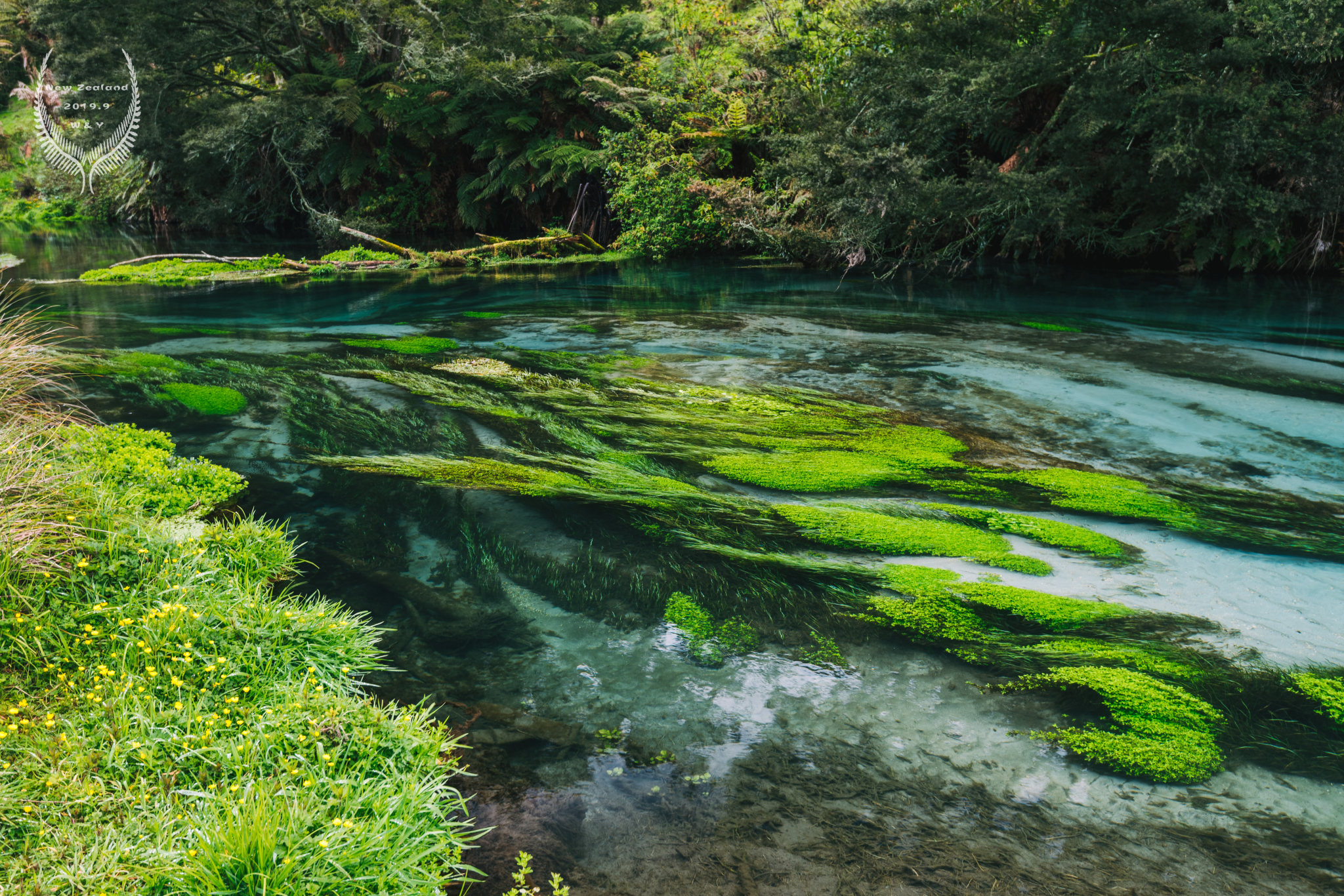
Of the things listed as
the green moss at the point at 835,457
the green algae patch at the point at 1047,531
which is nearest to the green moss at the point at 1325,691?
the green algae patch at the point at 1047,531

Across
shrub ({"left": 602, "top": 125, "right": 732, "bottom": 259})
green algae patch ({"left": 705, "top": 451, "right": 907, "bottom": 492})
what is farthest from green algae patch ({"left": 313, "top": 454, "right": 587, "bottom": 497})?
shrub ({"left": 602, "top": 125, "right": 732, "bottom": 259})

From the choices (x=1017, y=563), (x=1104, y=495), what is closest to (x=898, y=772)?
(x=1017, y=563)

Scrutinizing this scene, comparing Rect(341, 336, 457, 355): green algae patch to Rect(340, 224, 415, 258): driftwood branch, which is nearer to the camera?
Rect(341, 336, 457, 355): green algae patch

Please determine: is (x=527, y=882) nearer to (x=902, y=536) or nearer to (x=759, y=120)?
(x=902, y=536)

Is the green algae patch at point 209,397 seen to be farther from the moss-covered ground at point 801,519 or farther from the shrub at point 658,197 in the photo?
the shrub at point 658,197

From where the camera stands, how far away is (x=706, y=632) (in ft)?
11.7

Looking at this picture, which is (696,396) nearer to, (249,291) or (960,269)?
(960,269)

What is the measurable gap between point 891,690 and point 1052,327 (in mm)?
7557

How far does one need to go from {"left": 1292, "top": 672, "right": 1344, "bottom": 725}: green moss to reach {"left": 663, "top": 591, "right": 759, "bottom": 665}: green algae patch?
80.9 inches

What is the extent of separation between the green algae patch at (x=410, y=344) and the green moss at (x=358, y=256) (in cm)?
683

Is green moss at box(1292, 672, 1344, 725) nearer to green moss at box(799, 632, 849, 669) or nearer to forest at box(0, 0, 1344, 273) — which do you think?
green moss at box(799, 632, 849, 669)

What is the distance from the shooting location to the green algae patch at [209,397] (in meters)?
6.61

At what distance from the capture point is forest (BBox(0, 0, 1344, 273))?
1052cm

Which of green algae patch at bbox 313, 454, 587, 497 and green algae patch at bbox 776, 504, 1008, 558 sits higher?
green algae patch at bbox 313, 454, 587, 497
